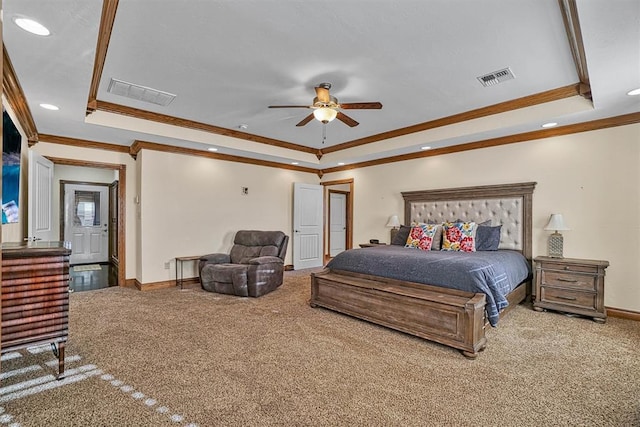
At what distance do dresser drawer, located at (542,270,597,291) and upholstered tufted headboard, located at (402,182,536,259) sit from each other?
1.65 feet

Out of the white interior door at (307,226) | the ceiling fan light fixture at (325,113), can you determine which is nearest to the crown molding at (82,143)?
the white interior door at (307,226)

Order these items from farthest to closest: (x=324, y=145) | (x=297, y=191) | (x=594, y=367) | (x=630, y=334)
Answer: (x=297, y=191) → (x=324, y=145) → (x=630, y=334) → (x=594, y=367)

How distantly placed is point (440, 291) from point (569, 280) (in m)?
1.85

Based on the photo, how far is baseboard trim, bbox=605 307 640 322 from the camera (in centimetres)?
380

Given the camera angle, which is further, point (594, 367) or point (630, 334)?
point (630, 334)

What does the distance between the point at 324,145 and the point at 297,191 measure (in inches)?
45.2

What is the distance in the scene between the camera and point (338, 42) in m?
2.80

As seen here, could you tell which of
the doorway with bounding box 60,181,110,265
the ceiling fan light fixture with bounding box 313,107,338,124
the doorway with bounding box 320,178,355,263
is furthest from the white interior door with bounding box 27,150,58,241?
the doorway with bounding box 320,178,355,263

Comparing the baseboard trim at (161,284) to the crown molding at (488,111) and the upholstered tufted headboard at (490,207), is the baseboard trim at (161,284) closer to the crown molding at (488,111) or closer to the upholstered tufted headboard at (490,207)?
the crown molding at (488,111)

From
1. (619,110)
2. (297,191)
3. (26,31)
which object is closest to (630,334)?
(619,110)

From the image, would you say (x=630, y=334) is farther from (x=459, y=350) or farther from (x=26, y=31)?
(x=26, y=31)

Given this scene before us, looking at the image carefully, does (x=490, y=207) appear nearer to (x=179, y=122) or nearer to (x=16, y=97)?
(x=179, y=122)

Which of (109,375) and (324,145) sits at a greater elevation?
(324,145)

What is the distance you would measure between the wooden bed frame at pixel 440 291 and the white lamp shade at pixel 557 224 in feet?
1.21
